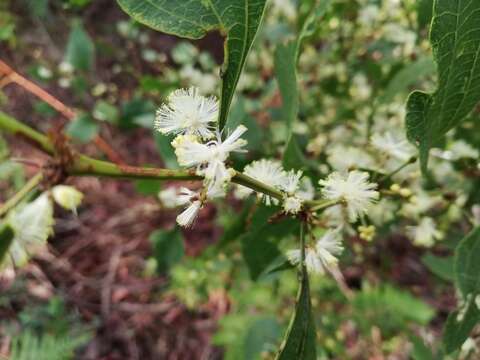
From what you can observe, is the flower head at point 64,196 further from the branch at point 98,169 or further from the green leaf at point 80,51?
the green leaf at point 80,51

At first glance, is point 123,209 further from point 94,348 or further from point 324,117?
point 324,117

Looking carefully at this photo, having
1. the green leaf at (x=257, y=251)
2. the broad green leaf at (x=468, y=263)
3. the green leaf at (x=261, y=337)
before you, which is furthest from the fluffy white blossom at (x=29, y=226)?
the green leaf at (x=261, y=337)

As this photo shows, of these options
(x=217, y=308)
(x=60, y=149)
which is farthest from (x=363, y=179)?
(x=217, y=308)

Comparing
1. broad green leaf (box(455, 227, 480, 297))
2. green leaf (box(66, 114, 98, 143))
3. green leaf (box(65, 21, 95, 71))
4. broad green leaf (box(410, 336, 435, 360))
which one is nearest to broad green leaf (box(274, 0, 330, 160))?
broad green leaf (box(455, 227, 480, 297))

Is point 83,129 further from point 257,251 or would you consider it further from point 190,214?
point 190,214

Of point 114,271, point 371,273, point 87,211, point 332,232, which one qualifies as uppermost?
point 87,211

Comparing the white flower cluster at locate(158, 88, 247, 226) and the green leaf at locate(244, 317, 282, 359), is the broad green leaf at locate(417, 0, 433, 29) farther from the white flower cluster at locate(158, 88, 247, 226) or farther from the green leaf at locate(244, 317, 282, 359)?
the green leaf at locate(244, 317, 282, 359)

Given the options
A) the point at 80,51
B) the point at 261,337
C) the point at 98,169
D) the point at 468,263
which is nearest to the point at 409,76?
the point at 468,263
